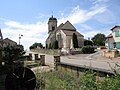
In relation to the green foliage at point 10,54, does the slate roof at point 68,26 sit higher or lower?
higher

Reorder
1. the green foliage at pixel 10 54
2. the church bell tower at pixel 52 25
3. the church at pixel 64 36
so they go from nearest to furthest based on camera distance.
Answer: the green foliage at pixel 10 54, the church at pixel 64 36, the church bell tower at pixel 52 25

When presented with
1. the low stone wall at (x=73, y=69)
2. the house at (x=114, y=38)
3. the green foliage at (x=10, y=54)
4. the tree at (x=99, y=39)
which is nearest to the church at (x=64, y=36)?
the house at (x=114, y=38)

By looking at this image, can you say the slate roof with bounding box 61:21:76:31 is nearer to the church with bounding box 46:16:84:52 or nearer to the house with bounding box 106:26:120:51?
the church with bounding box 46:16:84:52

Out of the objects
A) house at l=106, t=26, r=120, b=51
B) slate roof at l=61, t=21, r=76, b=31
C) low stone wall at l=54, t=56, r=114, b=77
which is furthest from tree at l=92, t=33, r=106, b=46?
low stone wall at l=54, t=56, r=114, b=77

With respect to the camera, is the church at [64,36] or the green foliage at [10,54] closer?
the green foliage at [10,54]

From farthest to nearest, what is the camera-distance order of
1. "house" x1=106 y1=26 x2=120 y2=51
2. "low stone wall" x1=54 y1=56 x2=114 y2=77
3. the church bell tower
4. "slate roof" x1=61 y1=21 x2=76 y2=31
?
the church bell tower
"slate roof" x1=61 y1=21 x2=76 y2=31
"house" x1=106 y1=26 x2=120 y2=51
"low stone wall" x1=54 y1=56 x2=114 y2=77

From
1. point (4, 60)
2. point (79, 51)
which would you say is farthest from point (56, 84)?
point (79, 51)

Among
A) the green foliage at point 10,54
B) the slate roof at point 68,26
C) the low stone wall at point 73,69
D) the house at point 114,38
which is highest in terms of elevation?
the slate roof at point 68,26

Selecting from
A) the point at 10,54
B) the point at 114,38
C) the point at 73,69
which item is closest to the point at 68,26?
the point at 114,38

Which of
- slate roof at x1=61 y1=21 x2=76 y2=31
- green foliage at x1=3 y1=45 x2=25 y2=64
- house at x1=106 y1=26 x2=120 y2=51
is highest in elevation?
slate roof at x1=61 y1=21 x2=76 y2=31

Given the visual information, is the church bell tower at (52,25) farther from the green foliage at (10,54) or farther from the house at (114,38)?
the green foliage at (10,54)

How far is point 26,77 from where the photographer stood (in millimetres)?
7547

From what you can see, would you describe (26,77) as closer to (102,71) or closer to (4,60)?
(102,71)

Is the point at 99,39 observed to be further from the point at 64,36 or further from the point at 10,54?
the point at 10,54
